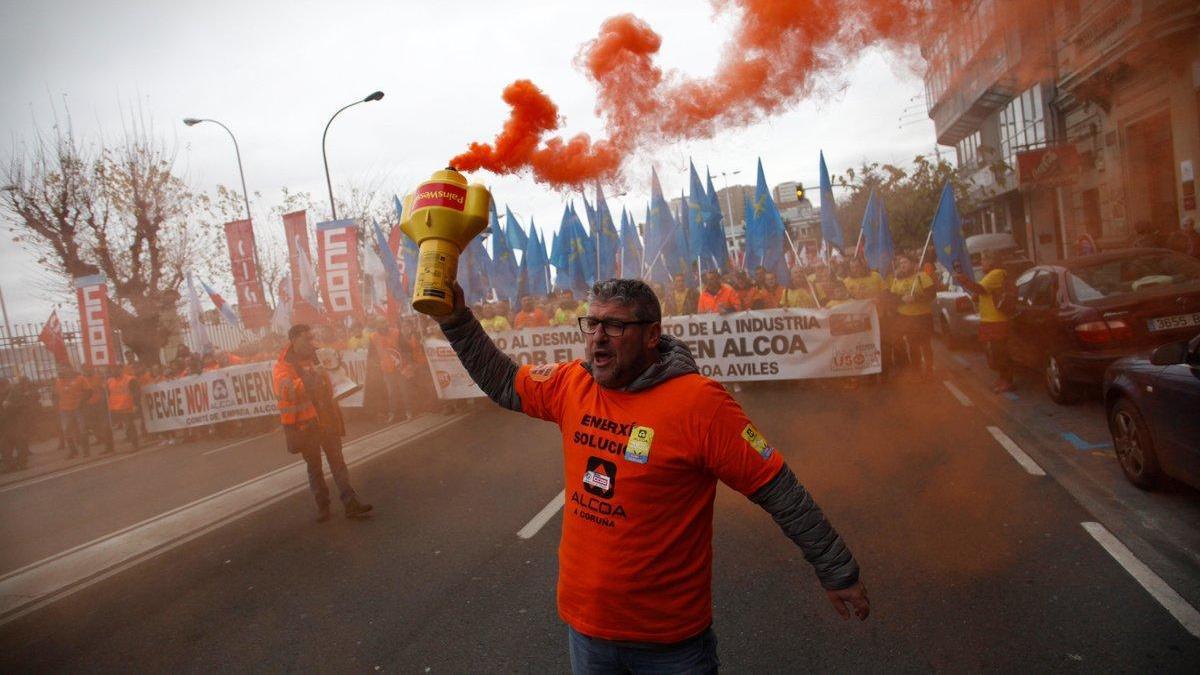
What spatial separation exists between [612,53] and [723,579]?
5.55 meters

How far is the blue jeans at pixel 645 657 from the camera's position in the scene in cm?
215

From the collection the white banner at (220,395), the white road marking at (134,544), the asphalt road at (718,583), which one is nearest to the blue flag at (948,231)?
the asphalt road at (718,583)

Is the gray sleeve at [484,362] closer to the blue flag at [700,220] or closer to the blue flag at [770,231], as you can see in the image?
the blue flag at [770,231]

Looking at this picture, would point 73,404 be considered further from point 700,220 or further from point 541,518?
point 541,518

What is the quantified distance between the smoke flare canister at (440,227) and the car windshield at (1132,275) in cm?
760

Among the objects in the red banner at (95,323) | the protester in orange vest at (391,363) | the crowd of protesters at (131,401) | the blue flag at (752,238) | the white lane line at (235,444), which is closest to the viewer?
the white lane line at (235,444)

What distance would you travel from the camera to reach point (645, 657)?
2.16 meters

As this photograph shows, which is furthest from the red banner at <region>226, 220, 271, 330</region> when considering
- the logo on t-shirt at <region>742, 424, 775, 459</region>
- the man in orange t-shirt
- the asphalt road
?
the logo on t-shirt at <region>742, 424, 775, 459</region>

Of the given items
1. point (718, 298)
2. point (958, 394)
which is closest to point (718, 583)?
point (958, 394)

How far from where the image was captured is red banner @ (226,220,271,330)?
62.1 ft

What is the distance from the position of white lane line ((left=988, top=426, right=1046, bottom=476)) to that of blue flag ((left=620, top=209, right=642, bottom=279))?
32.1 feet

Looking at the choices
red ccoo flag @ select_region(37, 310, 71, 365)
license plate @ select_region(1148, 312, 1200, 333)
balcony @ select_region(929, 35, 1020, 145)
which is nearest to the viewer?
license plate @ select_region(1148, 312, 1200, 333)

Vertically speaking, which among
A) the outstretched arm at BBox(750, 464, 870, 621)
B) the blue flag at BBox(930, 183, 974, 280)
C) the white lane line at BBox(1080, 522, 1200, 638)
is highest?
the blue flag at BBox(930, 183, 974, 280)

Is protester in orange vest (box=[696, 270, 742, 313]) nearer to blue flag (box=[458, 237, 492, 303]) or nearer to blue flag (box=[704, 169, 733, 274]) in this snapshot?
blue flag (box=[704, 169, 733, 274])
